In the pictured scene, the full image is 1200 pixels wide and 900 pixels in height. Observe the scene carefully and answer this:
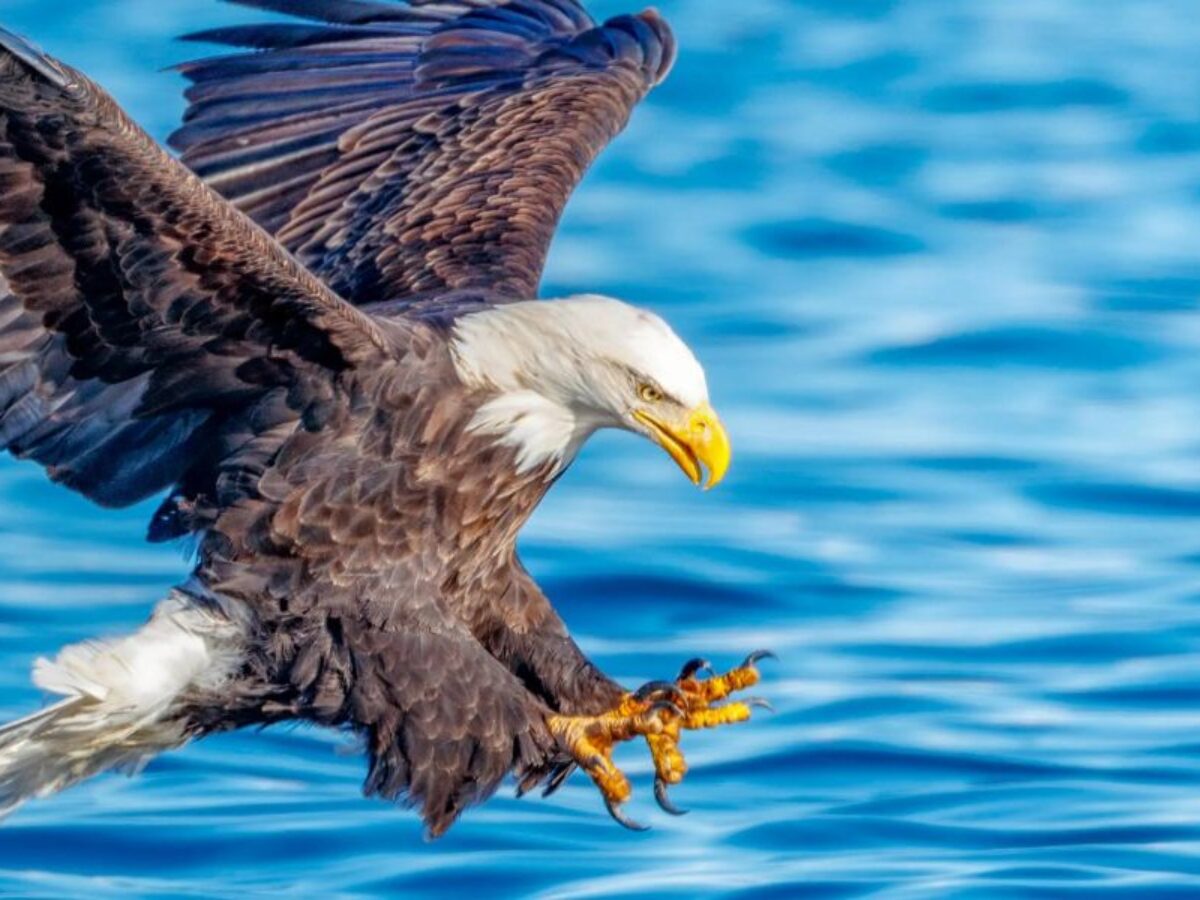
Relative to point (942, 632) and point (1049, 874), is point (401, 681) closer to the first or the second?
point (1049, 874)

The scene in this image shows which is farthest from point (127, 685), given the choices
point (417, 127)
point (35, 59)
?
point (417, 127)

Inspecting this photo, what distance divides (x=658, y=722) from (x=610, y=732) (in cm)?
10

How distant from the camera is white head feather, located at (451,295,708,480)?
6555 mm

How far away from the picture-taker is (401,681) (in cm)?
657

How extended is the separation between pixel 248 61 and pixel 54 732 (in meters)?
2.68

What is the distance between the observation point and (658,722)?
6734mm

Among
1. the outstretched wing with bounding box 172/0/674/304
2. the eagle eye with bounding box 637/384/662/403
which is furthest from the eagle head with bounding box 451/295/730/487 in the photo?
the outstretched wing with bounding box 172/0/674/304

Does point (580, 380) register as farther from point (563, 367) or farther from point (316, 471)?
point (316, 471)

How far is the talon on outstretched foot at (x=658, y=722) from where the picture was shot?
6.73m

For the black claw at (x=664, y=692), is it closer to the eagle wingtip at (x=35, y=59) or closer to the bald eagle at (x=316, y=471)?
the bald eagle at (x=316, y=471)

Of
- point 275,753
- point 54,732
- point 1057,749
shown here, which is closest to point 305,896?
point 275,753

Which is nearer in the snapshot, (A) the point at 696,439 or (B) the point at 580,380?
(A) the point at 696,439

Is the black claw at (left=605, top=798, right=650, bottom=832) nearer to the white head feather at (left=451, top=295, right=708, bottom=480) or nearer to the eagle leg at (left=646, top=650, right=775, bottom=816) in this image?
the eagle leg at (left=646, top=650, right=775, bottom=816)

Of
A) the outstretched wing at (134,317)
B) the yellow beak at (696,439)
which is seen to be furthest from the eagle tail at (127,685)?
the yellow beak at (696,439)
